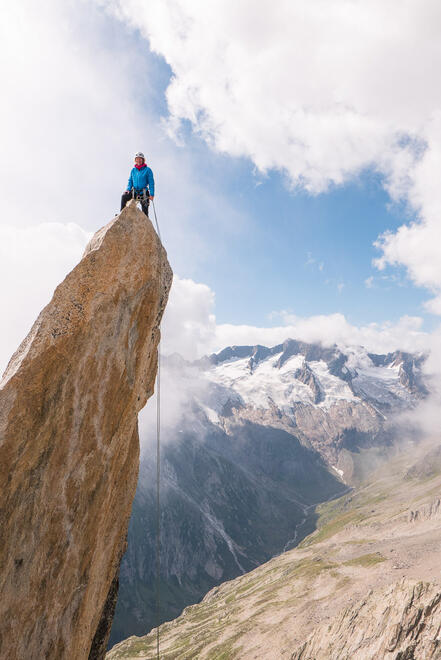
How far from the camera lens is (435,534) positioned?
19938 centimetres

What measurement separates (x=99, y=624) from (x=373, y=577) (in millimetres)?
161587

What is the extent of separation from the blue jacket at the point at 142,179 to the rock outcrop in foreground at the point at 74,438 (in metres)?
2.41

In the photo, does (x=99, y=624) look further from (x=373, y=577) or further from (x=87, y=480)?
(x=373, y=577)

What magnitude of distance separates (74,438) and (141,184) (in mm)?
12732

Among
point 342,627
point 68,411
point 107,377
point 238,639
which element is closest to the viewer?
point 68,411

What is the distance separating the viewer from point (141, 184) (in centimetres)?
1925

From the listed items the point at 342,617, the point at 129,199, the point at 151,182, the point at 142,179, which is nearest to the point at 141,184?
the point at 142,179

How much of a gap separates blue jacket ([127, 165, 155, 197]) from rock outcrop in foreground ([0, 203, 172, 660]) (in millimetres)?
2408

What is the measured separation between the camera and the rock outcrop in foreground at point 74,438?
486 inches

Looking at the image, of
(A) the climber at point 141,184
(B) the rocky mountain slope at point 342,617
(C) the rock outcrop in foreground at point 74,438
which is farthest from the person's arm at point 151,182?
(B) the rocky mountain slope at point 342,617

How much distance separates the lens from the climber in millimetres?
19078

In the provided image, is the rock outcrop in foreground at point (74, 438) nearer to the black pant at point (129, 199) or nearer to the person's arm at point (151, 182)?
the black pant at point (129, 199)

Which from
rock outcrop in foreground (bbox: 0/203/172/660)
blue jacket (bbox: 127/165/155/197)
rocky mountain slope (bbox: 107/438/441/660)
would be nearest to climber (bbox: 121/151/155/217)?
blue jacket (bbox: 127/165/155/197)

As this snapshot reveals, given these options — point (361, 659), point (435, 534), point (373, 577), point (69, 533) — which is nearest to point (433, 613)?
point (361, 659)
